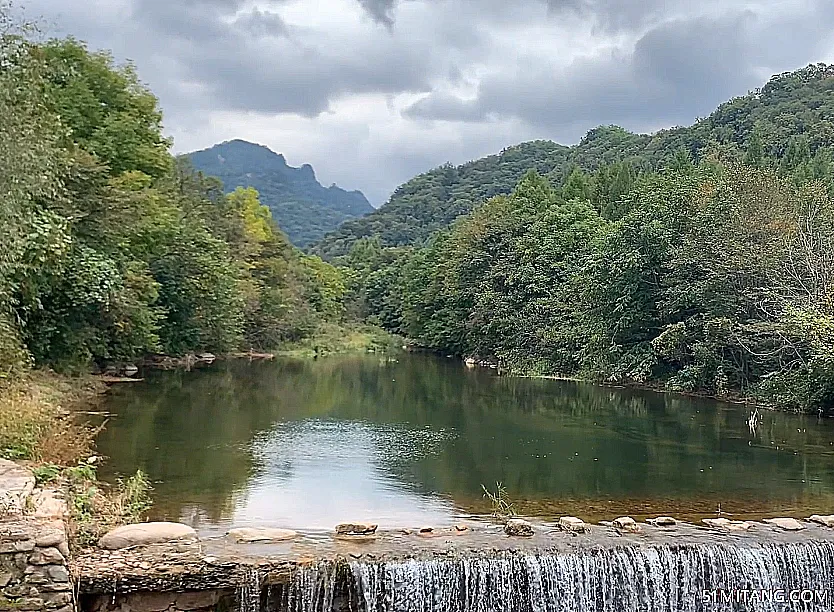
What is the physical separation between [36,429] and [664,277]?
22.9 m

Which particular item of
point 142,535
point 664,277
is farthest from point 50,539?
point 664,277

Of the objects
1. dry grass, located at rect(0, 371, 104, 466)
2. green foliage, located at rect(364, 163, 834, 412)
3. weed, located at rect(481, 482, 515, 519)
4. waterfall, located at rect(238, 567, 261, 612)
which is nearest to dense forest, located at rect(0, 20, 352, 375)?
dry grass, located at rect(0, 371, 104, 466)

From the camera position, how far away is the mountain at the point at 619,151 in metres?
59.3

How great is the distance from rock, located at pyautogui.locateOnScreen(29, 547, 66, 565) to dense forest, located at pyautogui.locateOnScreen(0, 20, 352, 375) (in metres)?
9.59

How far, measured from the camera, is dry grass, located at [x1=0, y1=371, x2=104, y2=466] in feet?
39.2

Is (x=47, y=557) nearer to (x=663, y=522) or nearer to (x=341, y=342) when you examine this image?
(x=663, y=522)

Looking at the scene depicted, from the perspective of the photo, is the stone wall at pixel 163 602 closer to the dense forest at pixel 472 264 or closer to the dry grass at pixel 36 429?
the dry grass at pixel 36 429

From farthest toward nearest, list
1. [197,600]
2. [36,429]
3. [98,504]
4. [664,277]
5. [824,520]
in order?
1. [664,277]
2. [36,429]
3. [824,520]
4. [98,504]
5. [197,600]

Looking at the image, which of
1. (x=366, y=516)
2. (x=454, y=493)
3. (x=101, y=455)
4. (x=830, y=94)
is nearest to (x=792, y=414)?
(x=454, y=493)

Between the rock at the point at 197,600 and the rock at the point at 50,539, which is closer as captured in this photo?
the rock at the point at 50,539

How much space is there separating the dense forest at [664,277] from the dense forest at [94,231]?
458 inches

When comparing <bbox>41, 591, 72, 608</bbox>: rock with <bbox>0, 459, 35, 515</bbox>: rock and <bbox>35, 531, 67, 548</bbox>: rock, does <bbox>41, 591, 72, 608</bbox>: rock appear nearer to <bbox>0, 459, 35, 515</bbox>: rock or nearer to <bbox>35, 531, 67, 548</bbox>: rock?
<bbox>35, 531, 67, 548</bbox>: rock

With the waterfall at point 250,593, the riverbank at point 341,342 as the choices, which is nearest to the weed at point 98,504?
the waterfall at point 250,593

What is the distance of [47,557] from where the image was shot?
6.85 meters
